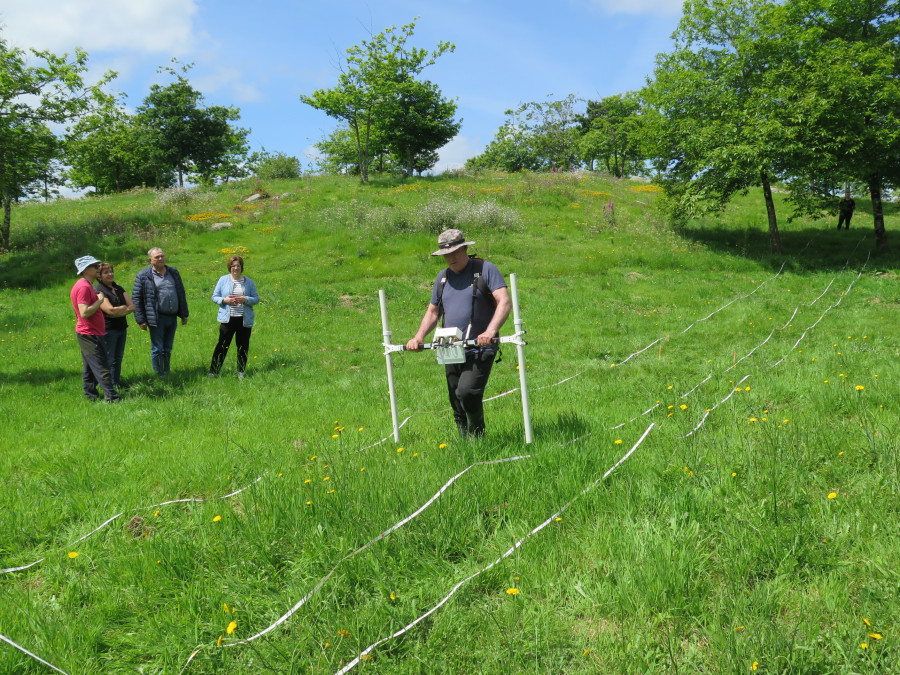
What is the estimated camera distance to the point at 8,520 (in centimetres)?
388

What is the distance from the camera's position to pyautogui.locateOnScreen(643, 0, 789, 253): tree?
55.5ft

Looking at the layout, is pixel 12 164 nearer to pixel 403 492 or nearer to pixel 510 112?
pixel 403 492

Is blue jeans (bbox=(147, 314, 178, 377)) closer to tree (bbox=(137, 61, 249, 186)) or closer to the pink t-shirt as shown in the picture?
the pink t-shirt

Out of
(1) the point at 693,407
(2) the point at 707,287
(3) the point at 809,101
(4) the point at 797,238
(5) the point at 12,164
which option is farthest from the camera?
(4) the point at 797,238

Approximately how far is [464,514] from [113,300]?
7.05 metres

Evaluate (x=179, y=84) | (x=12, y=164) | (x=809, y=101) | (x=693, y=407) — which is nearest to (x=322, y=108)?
(x=12, y=164)

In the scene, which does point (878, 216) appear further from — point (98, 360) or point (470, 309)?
point (98, 360)

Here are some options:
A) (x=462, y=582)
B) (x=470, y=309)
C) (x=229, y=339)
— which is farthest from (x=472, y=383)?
(x=229, y=339)

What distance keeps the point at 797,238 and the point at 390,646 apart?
77.2 ft

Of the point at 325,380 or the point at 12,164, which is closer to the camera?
the point at 325,380

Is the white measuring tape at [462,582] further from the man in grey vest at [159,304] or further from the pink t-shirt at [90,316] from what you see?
the man in grey vest at [159,304]

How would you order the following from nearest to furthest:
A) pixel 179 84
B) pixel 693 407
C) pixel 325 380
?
1. pixel 693 407
2. pixel 325 380
3. pixel 179 84

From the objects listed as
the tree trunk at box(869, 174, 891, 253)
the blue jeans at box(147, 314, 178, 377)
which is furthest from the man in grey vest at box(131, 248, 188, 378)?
the tree trunk at box(869, 174, 891, 253)

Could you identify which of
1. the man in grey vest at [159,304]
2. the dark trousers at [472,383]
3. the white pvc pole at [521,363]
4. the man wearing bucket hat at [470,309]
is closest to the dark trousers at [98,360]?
the man in grey vest at [159,304]
